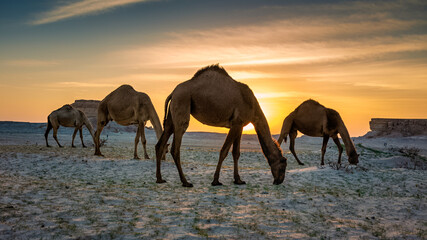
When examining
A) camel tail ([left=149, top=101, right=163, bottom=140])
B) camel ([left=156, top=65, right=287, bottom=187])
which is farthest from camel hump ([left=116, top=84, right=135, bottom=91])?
camel ([left=156, top=65, right=287, bottom=187])

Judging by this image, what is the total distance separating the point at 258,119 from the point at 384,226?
4000 mm

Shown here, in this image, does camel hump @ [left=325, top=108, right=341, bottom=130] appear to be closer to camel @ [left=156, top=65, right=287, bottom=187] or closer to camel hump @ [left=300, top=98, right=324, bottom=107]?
camel hump @ [left=300, top=98, right=324, bottom=107]

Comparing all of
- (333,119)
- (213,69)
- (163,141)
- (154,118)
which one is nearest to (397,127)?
(333,119)

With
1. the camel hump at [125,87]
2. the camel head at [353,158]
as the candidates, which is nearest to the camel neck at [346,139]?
the camel head at [353,158]

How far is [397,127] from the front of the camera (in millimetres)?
48625

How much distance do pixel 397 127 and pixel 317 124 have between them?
41.6 metres

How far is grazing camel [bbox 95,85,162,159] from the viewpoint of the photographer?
1284 centimetres

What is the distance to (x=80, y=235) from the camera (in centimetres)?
416

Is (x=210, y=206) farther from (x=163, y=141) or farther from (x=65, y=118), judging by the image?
(x=65, y=118)

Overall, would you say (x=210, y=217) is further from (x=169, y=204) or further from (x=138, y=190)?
(x=138, y=190)

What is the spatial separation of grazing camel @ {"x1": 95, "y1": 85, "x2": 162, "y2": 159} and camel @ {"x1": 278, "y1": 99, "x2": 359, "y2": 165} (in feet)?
22.7

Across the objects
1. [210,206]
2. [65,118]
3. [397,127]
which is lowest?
[210,206]

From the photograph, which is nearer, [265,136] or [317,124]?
[265,136]

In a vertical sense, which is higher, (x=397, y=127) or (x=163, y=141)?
(x=397, y=127)
